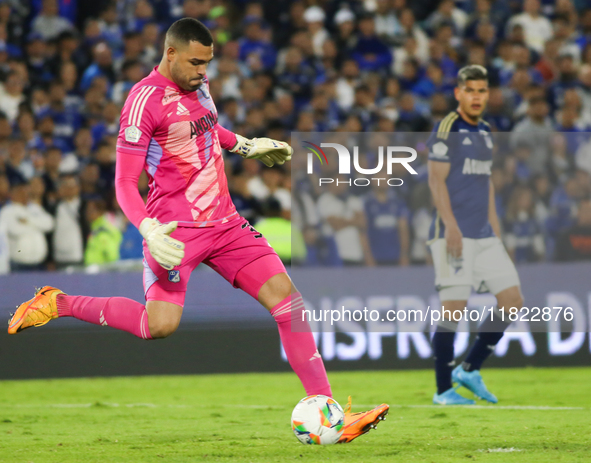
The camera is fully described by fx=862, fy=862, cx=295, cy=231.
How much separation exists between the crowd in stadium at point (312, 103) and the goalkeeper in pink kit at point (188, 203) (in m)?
3.16

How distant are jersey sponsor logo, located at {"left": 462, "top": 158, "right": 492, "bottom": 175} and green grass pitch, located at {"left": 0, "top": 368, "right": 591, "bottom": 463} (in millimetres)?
1725

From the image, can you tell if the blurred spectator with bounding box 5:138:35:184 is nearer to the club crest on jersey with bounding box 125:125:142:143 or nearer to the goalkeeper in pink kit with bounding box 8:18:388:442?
the goalkeeper in pink kit with bounding box 8:18:388:442

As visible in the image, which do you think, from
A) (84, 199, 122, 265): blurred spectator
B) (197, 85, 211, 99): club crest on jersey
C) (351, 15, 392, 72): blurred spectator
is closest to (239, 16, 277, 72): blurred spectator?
(351, 15, 392, 72): blurred spectator

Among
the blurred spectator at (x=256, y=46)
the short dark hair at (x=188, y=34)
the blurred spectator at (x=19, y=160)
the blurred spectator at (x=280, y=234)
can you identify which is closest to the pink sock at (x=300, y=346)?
the short dark hair at (x=188, y=34)

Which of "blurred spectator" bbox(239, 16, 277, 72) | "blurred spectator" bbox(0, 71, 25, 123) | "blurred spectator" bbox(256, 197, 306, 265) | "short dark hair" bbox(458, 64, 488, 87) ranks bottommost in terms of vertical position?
"blurred spectator" bbox(256, 197, 306, 265)

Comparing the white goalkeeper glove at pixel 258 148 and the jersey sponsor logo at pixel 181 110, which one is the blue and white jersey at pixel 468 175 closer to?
the white goalkeeper glove at pixel 258 148

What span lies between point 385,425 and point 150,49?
782 cm

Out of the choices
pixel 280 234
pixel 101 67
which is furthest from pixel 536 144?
pixel 101 67

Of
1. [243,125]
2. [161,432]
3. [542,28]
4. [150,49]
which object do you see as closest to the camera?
[161,432]

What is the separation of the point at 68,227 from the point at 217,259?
193 inches

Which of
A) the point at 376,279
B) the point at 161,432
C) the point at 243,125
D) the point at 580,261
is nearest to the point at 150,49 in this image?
the point at 243,125

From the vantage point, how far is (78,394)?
7.45 meters

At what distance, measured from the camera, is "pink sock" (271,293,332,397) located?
14.9 ft

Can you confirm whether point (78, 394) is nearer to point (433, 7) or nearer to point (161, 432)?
point (161, 432)
